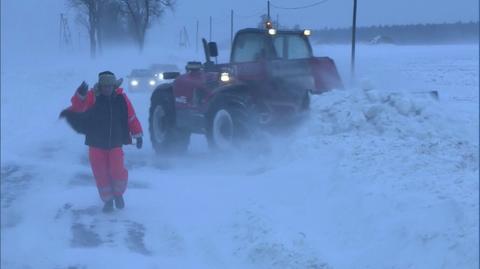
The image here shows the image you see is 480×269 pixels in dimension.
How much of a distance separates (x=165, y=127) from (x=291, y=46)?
284 cm

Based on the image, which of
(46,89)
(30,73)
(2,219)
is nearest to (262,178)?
(2,219)

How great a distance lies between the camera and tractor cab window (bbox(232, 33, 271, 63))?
10.6 m

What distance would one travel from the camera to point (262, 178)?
27.3 feet

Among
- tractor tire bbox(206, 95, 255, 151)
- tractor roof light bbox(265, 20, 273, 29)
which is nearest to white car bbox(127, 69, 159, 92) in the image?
tractor tire bbox(206, 95, 255, 151)

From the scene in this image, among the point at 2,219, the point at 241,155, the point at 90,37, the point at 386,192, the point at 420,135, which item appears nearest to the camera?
the point at 386,192

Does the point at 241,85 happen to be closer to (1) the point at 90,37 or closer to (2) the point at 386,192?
(1) the point at 90,37

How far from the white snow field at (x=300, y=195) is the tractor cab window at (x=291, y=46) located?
0.75 feet

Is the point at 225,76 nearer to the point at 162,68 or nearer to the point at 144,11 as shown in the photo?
the point at 144,11

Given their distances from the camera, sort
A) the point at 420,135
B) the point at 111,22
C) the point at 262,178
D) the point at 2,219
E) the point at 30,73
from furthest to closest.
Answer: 1. the point at 30,73
2. the point at 111,22
3. the point at 420,135
4. the point at 262,178
5. the point at 2,219

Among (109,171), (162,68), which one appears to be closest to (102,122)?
(109,171)

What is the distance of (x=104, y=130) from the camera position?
7.65m

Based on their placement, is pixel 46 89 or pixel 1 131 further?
pixel 46 89

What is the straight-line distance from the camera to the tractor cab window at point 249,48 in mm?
10625

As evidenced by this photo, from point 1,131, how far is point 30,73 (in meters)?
3.04
